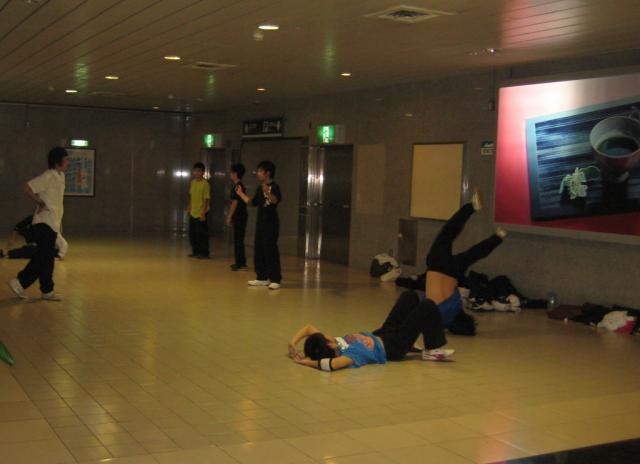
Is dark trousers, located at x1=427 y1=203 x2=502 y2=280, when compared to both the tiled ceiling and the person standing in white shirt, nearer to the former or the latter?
the tiled ceiling

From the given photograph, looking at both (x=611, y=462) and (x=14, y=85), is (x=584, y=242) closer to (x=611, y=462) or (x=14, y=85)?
(x=611, y=462)

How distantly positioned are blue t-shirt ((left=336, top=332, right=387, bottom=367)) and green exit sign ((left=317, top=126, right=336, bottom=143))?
8611 millimetres

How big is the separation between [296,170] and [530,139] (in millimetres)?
8058

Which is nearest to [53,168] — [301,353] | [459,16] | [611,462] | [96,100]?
[301,353]

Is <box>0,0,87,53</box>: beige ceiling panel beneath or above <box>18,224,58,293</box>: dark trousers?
above

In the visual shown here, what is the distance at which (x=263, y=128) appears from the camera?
17672 mm

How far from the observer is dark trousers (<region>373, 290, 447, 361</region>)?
264 inches

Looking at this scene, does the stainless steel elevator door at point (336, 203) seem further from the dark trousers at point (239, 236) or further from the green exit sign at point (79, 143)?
the green exit sign at point (79, 143)

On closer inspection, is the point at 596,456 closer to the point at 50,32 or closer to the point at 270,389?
the point at 270,389

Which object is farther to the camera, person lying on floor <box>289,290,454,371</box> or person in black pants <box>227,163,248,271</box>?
person in black pants <box>227,163,248,271</box>

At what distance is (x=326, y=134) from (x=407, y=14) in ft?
24.9

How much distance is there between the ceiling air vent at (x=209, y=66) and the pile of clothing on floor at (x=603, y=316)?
592 cm

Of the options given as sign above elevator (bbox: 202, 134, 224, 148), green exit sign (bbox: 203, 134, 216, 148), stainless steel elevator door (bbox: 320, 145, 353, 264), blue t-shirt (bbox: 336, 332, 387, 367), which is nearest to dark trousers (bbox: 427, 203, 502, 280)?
blue t-shirt (bbox: 336, 332, 387, 367)

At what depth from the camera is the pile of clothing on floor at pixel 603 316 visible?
888 centimetres
